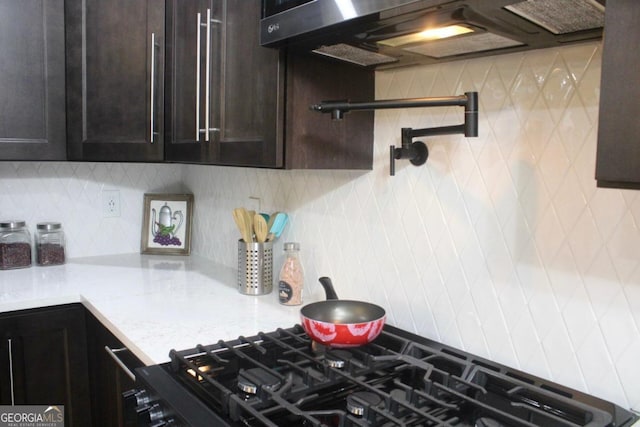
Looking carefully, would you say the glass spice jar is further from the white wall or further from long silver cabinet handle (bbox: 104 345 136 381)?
the white wall

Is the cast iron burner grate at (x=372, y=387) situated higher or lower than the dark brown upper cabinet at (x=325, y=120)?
lower

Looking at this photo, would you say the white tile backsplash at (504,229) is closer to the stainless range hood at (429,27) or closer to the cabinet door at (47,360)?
the stainless range hood at (429,27)

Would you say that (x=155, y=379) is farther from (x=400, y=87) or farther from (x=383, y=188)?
(x=400, y=87)

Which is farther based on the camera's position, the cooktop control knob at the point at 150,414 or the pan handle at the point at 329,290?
the pan handle at the point at 329,290

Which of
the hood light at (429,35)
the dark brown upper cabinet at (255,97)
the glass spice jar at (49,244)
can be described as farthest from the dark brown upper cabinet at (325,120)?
the glass spice jar at (49,244)

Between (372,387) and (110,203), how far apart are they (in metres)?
1.80

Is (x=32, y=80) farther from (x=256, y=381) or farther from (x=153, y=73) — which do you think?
(x=256, y=381)

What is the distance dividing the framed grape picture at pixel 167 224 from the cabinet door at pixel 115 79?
593 mm

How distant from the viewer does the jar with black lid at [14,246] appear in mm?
2057

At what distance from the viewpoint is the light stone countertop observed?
138 cm

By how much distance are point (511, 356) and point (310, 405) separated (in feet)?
1.52

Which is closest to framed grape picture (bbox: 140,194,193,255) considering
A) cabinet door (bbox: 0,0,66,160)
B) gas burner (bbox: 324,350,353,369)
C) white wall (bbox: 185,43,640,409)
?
cabinet door (bbox: 0,0,66,160)

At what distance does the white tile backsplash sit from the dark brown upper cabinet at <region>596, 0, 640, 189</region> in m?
0.33

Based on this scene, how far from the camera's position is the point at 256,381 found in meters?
1.07
